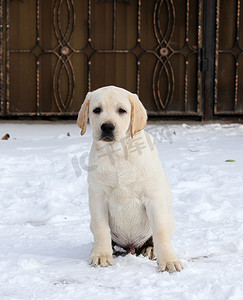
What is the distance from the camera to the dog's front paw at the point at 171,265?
2684 millimetres

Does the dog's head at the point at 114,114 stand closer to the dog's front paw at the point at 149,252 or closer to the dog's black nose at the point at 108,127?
the dog's black nose at the point at 108,127

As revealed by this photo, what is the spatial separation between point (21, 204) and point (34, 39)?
416 cm

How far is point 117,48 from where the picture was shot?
7871 mm

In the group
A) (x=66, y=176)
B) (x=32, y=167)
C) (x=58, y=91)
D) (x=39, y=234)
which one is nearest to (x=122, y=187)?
(x=39, y=234)

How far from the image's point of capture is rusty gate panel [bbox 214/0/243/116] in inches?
314

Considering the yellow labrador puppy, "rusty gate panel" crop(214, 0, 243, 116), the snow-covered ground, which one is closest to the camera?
the snow-covered ground

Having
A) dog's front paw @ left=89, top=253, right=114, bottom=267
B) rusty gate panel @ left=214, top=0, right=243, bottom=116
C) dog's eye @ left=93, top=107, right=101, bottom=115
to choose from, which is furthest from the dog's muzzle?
rusty gate panel @ left=214, top=0, right=243, bottom=116

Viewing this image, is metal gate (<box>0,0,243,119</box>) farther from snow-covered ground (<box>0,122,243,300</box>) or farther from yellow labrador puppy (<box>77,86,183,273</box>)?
yellow labrador puppy (<box>77,86,183,273</box>)

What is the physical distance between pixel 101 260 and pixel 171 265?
347 mm

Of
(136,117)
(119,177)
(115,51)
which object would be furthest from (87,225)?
(115,51)

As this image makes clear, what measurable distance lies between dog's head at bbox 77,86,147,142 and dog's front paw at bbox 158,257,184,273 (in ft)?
2.05

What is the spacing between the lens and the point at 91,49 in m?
7.88

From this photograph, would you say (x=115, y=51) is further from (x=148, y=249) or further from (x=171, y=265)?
(x=171, y=265)

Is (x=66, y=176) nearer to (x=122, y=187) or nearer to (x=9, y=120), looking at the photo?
(x=122, y=187)
